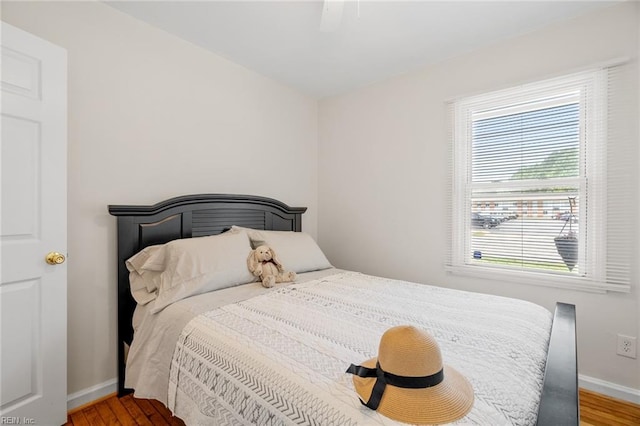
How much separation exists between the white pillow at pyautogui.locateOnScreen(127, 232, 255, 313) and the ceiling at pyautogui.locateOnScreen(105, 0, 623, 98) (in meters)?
1.48

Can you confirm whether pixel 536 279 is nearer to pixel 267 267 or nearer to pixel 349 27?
pixel 267 267

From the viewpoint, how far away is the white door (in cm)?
143

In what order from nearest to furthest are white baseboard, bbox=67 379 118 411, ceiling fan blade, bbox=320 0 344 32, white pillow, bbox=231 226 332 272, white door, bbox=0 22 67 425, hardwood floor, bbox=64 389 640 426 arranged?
1. white door, bbox=0 22 67 425
2. ceiling fan blade, bbox=320 0 344 32
3. hardwood floor, bbox=64 389 640 426
4. white baseboard, bbox=67 379 118 411
5. white pillow, bbox=231 226 332 272

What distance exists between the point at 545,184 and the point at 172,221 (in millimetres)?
2679

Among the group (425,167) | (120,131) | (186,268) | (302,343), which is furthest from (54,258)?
(425,167)

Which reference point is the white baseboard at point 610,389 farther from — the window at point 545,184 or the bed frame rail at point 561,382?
the bed frame rail at point 561,382

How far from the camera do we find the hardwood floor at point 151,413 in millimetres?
1718

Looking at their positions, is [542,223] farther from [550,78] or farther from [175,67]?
[175,67]

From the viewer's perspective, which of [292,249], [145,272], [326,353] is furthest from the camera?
[292,249]

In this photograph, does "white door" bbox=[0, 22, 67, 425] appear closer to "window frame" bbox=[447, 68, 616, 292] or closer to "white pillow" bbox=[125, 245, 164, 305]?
"white pillow" bbox=[125, 245, 164, 305]

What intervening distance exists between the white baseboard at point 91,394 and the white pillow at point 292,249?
1263 millimetres

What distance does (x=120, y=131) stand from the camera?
6.66 ft

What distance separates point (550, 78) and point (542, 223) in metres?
1.02

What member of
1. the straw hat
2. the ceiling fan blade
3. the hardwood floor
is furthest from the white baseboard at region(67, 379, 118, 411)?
the ceiling fan blade
